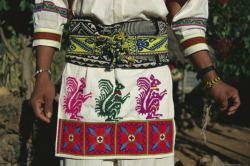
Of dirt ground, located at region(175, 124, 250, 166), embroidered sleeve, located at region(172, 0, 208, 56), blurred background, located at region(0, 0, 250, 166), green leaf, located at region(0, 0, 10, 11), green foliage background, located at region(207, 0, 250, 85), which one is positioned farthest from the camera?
dirt ground, located at region(175, 124, 250, 166)

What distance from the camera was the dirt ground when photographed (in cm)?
473

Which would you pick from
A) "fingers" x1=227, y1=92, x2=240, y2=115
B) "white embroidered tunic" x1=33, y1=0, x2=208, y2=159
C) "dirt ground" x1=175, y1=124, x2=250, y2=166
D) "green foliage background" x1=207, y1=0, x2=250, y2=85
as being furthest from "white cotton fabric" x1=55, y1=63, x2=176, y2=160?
"green foliage background" x1=207, y1=0, x2=250, y2=85

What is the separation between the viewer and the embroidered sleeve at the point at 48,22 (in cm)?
161

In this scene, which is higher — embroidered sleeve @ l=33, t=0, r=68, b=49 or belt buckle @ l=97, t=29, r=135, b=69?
embroidered sleeve @ l=33, t=0, r=68, b=49

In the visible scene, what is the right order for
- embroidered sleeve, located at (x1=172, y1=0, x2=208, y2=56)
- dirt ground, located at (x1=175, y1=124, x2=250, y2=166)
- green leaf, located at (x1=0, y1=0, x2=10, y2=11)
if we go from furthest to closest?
dirt ground, located at (x1=175, y1=124, x2=250, y2=166)
green leaf, located at (x1=0, y1=0, x2=10, y2=11)
embroidered sleeve, located at (x1=172, y1=0, x2=208, y2=56)

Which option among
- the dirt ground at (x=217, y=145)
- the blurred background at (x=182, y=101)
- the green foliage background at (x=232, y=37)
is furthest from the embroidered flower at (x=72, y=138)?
the green foliage background at (x=232, y=37)

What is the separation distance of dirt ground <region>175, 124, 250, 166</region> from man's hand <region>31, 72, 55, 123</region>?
11.0 feet

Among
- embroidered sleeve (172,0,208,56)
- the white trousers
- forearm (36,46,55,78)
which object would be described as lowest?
the white trousers

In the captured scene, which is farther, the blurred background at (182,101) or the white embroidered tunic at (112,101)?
the blurred background at (182,101)

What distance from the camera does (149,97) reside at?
5.18 ft

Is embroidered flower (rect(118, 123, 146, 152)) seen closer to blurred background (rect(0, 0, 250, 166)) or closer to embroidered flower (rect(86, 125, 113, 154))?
embroidered flower (rect(86, 125, 113, 154))

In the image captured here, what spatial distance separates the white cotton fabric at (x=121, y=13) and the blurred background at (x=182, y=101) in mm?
1994

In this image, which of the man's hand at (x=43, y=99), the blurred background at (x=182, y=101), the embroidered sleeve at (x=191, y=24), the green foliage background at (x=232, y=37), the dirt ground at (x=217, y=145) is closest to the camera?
the man's hand at (x=43, y=99)

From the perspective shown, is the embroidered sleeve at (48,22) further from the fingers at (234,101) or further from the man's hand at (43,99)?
the fingers at (234,101)
